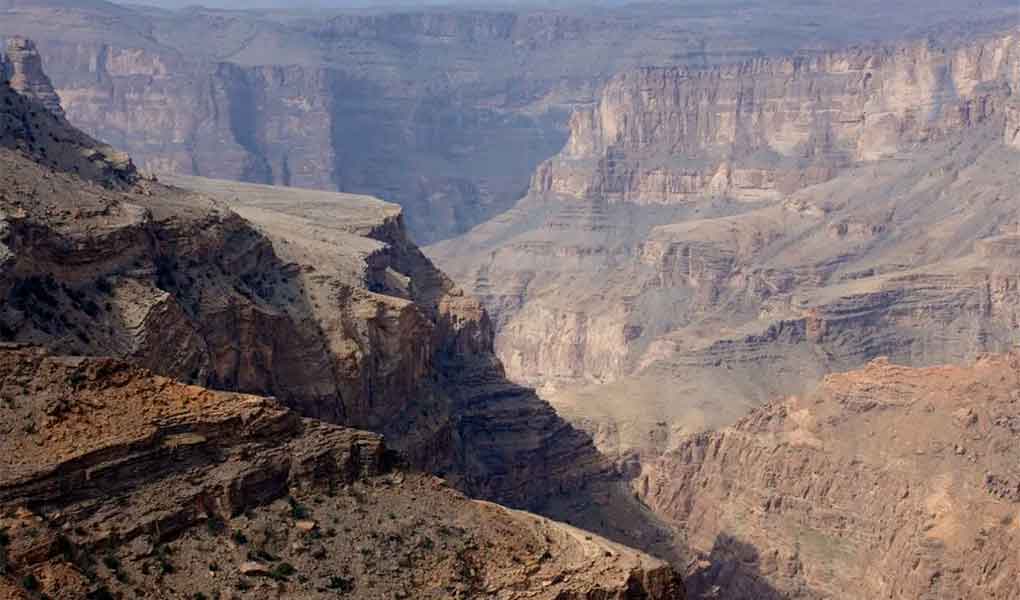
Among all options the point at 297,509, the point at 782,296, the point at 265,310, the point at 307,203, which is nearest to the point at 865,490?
the point at 307,203

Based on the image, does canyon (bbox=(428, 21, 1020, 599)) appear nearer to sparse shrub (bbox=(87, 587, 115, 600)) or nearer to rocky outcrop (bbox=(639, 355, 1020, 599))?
rocky outcrop (bbox=(639, 355, 1020, 599))

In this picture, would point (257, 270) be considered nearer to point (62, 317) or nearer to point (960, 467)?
point (62, 317)

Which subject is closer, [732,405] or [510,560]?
[510,560]

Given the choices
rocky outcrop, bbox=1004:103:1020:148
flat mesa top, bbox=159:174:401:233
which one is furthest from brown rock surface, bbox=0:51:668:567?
rocky outcrop, bbox=1004:103:1020:148

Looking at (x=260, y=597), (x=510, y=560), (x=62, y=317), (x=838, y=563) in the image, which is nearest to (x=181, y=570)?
(x=260, y=597)

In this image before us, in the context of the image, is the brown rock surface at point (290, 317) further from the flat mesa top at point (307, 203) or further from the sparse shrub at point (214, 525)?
the sparse shrub at point (214, 525)

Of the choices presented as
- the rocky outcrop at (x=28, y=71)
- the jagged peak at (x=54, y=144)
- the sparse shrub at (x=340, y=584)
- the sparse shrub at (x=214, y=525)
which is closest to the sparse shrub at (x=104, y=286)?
A: the jagged peak at (x=54, y=144)
